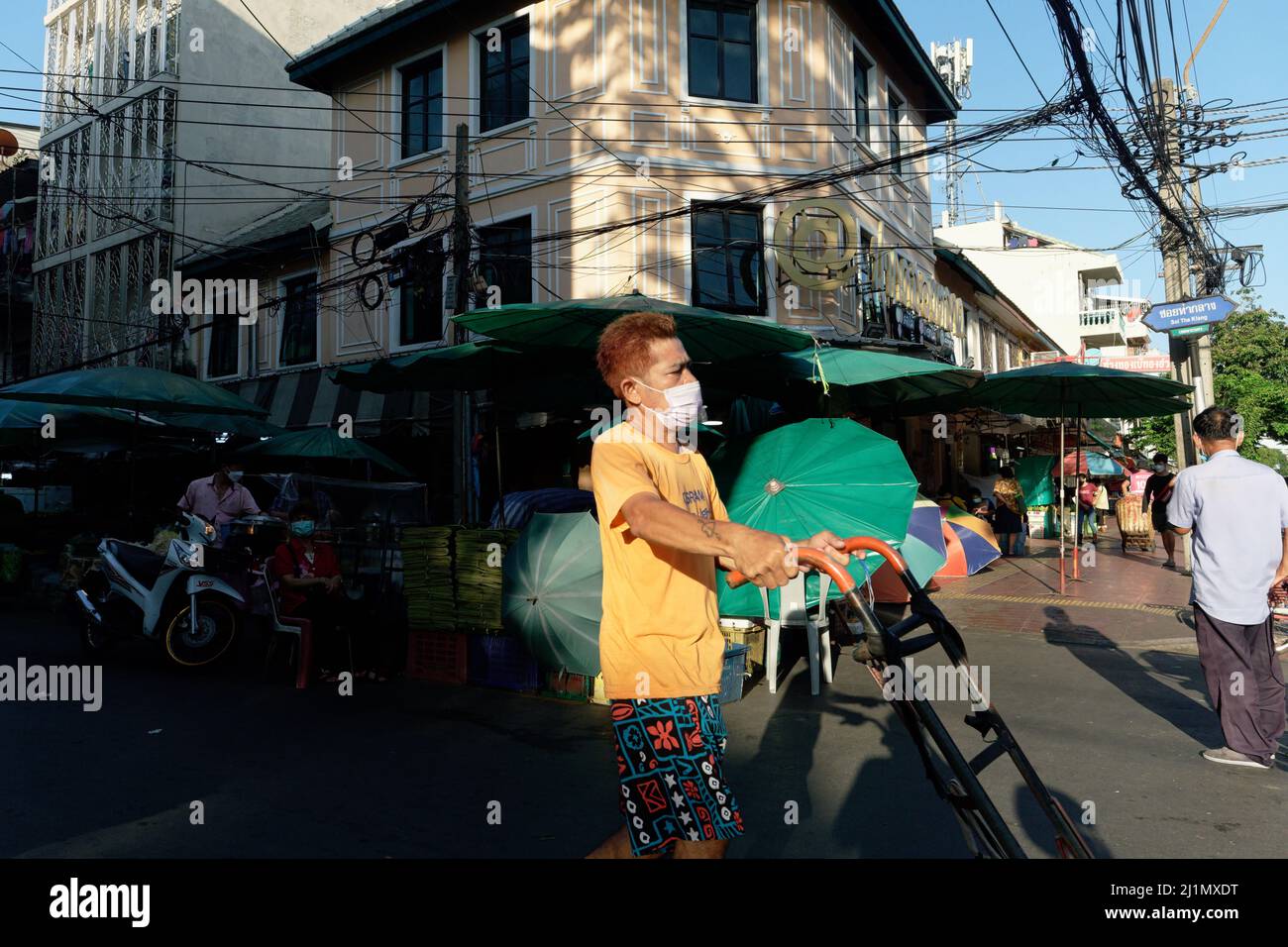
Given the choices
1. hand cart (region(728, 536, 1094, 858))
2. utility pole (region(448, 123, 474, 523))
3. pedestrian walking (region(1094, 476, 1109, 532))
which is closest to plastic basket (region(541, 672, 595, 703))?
hand cart (region(728, 536, 1094, 858))

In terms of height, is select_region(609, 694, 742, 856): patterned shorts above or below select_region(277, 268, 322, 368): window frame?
below

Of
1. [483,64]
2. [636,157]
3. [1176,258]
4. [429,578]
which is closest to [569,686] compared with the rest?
[429,578]

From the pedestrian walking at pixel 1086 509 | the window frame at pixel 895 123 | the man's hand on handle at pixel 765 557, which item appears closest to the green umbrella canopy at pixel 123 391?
the man's hand on handle at pixel 765 557

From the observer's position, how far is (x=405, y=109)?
624 inches

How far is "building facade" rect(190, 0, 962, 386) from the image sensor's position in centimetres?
1320

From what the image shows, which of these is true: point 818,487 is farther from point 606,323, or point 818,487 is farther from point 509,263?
point 509,263

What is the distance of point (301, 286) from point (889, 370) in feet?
45.0

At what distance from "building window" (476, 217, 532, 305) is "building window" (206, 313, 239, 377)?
25.5 feet

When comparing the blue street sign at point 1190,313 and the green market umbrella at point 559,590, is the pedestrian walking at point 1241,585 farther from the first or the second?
the blue street sign at point 1190,313

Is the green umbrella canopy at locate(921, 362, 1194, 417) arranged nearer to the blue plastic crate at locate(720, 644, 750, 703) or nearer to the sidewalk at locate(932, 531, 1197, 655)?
the sidewalk at locate(932, 531, 1197, 655)

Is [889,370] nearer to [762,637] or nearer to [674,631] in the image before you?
[762,637]

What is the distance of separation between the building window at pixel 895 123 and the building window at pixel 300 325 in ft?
37.5

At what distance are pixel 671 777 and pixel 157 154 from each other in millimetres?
22940

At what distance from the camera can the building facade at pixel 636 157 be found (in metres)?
13.2
